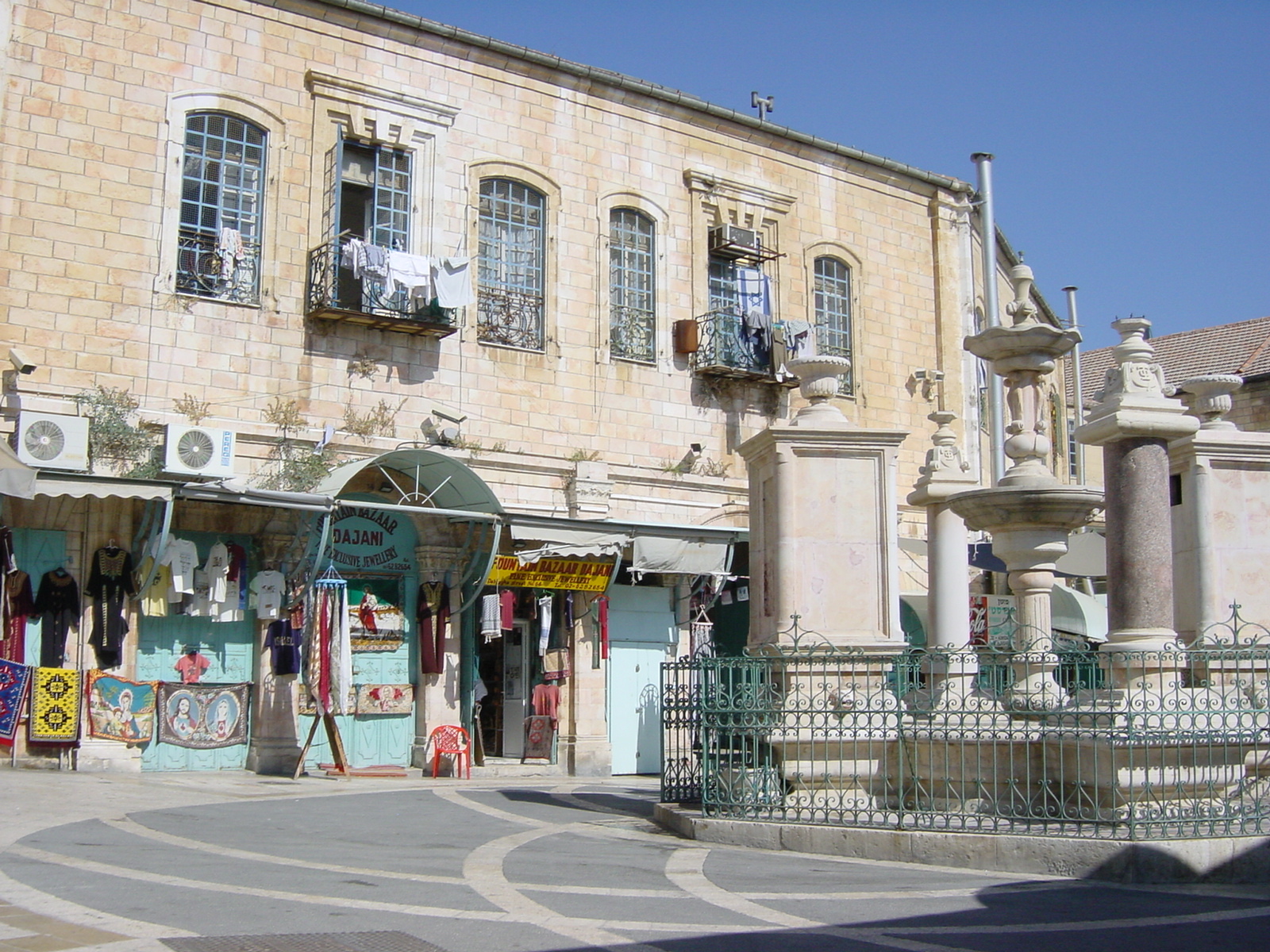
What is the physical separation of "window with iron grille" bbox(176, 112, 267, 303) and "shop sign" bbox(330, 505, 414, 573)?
10.6ft

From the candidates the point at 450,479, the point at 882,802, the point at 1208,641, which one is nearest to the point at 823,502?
the point at 882,802

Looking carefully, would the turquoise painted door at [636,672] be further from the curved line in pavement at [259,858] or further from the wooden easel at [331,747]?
the curved line in pavement at [259,858]

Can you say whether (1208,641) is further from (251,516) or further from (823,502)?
(251,516)

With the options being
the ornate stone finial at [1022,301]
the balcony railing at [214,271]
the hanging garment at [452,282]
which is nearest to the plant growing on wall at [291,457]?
the balcony railing at [214,271]

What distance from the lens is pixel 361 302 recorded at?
18.2 m

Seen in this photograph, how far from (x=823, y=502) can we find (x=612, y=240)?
10.6 m

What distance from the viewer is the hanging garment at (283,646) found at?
16.9 metres

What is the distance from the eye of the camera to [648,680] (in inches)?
811

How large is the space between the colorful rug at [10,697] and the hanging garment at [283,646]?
119 inches

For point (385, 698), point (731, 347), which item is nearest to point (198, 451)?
point (385, 698)

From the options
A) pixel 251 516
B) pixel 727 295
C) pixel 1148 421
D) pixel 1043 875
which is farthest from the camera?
pixel 727 295

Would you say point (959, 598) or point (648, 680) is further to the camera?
point (648, 680)

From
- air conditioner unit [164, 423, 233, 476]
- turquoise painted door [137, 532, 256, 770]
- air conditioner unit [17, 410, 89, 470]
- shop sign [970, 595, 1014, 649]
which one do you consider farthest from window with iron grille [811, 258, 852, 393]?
air conditioner unit [17, 410, 89, 470]

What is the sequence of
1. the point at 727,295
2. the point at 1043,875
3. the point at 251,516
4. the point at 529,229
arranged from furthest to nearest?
the point at 727,295, the point at 529,229, the point at 251,516, the point at 1043,875
